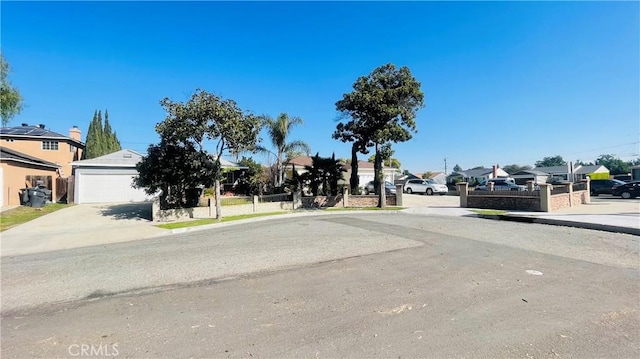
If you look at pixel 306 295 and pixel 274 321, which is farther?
pixel 306 295

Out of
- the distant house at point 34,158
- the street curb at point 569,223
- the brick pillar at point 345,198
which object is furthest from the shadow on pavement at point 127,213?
the street curb at point 569,223

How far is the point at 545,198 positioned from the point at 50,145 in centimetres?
4249

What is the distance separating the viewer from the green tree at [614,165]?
274 feet

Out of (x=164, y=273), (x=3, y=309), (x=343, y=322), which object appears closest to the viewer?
(x=343, y=322)

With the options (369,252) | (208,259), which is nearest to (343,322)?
(369,252)

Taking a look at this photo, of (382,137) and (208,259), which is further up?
(382,137)

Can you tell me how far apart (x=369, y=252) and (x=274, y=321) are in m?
4.41

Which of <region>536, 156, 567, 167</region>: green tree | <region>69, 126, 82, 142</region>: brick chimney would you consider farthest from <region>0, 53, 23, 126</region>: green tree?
<region>536, 156, 567, 167</region>: green tree

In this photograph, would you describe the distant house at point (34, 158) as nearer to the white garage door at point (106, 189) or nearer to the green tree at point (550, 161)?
the white garage door at point (106, 189)

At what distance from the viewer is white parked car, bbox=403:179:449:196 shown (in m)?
31.8

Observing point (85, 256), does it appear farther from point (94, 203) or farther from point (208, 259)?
point (94, 203)

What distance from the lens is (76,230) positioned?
41.8 ft

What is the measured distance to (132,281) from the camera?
19.5 ft

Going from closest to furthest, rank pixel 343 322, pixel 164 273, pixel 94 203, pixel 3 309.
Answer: pixel 343 322, pixel 3 309, pixel 164 273, pixel 94 203
